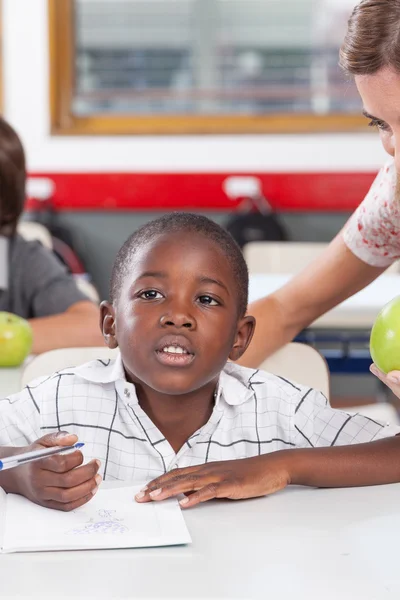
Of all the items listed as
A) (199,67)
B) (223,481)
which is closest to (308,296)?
(223,481)

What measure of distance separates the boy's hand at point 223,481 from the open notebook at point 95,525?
0.02m

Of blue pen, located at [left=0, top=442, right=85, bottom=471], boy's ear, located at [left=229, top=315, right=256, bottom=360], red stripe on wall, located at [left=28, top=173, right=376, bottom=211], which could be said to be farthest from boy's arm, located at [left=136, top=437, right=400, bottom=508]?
red stripe on wall, located at [left=28, top=173, right=376, bottom=211]

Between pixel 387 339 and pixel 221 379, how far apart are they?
0.90 feet

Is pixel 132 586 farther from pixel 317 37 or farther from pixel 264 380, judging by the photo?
pixel 317 37

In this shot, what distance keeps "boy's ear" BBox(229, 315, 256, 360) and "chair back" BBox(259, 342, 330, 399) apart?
0.91 feet

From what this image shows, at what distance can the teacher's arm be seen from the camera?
5.35 ft

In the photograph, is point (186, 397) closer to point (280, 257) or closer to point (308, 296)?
point (308, 296)

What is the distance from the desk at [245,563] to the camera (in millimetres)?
841

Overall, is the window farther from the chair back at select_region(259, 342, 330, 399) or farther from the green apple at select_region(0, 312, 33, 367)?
the chair back at select_region(259, 342, 330, 399)

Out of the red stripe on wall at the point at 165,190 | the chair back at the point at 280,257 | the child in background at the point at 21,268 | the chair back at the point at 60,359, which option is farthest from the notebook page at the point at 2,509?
the red stripe on wall at the point at 165,190

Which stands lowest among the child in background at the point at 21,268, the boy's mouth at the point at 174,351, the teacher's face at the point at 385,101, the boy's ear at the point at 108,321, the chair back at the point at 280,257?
the chair back at the point at 280,257

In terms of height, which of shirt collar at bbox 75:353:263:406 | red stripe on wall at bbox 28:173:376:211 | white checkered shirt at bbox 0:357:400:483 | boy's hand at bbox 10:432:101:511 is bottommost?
red stripe on wall at bbox 28:173:376:211

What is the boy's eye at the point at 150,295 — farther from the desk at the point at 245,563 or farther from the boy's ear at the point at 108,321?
the desk at the point at 245,563

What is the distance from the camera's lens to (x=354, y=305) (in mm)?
2633
